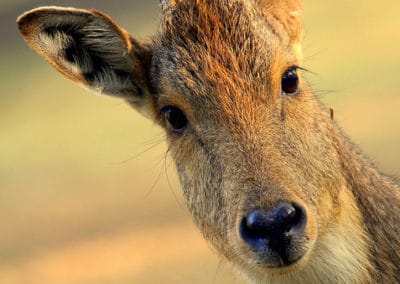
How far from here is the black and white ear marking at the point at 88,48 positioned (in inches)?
393

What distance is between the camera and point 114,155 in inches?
813

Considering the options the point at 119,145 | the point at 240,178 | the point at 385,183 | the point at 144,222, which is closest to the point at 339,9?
the point at 119,145

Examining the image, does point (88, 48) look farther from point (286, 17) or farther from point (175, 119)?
point (286, 17)

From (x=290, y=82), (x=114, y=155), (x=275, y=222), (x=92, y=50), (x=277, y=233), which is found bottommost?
(x=114, y=155)

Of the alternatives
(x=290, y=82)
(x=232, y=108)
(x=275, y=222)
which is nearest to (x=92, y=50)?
(x=232, y=108)

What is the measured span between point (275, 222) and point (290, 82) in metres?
1.65

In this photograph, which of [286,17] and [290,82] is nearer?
[290,82]

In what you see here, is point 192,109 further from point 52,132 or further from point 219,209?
point 52,132

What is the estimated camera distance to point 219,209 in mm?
9500

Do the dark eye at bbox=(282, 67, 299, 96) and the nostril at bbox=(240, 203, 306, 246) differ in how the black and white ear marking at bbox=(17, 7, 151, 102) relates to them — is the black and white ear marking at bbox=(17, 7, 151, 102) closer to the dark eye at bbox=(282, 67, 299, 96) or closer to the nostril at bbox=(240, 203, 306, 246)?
the dark eye at bbox=(282, 67, 299, 96)

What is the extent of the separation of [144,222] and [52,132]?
16.8 feet

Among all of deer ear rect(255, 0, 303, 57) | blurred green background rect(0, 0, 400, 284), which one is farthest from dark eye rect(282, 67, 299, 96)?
blurred green background rect(0, 0, 400, 284)

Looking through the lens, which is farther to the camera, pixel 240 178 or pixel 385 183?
pixel 385 183

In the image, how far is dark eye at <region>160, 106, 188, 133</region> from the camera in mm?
9883
